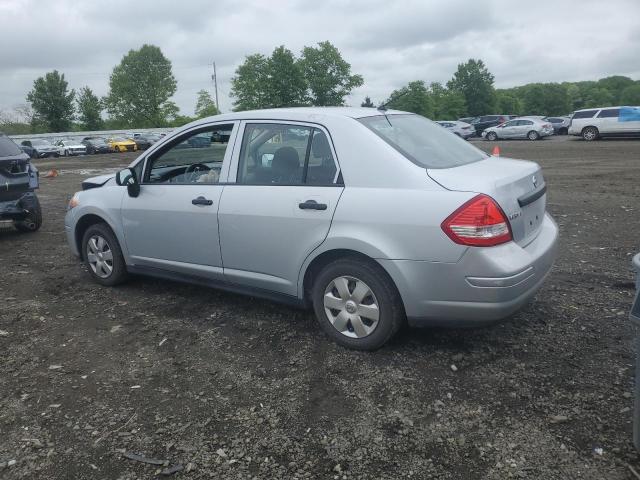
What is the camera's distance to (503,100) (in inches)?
4109

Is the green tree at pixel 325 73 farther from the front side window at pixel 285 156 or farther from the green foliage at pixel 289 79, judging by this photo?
the front side window at pixel 285 156

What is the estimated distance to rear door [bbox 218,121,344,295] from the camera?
3.89m

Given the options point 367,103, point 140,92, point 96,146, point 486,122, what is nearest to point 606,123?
point 486,122

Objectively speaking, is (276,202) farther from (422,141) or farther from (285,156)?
(422,141)

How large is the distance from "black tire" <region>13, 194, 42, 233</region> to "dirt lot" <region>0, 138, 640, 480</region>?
3.53m

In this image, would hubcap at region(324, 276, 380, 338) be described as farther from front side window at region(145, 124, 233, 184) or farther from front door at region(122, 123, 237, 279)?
front side window at region(145, 124, 233, 184)

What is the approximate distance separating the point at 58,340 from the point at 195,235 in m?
1.35

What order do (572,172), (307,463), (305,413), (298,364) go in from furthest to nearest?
(572,172), (298,364), (305,413), (307,463)

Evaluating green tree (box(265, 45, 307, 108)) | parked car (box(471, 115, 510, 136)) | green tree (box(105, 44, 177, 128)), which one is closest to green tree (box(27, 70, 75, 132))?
green tree (box(105, 44, 177, 128))

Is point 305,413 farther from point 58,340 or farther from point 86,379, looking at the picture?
point 58,340

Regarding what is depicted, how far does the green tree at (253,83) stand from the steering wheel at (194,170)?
8030 cm

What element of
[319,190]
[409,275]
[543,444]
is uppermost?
[319,190]

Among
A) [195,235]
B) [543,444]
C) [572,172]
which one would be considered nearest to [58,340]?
[195,235]

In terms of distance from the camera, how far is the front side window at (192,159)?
4.62m
